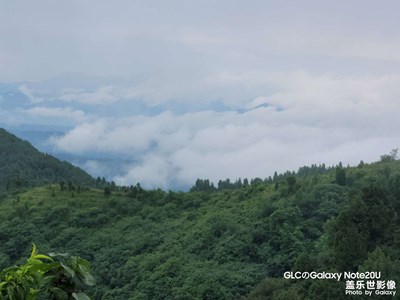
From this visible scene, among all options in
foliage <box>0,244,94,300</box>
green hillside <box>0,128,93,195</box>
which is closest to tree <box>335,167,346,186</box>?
foliage <box>0,244,94,300</box>

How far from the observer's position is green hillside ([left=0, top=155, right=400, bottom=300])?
29828 millimetres

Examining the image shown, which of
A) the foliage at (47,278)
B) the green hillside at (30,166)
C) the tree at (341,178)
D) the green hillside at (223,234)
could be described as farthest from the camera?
the green hillside at (30,166)

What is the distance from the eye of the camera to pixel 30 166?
123938 millimetres

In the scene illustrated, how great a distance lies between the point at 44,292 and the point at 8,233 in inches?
2646

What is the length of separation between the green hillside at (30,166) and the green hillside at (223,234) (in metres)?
33.3

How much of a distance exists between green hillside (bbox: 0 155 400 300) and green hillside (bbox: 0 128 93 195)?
33325 mm

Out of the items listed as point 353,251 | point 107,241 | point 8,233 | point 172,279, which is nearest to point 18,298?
point 353,251

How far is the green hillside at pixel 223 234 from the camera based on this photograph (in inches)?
1174

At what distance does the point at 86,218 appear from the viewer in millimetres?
69438

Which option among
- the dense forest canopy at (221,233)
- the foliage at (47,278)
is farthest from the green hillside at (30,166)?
the foliage at (47,278)

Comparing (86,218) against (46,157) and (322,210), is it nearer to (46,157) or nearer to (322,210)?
(322,210)

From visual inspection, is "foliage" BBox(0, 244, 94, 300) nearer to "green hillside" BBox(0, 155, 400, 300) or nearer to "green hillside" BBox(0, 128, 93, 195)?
"green hillside" BBox(0, 155, 400, 300)

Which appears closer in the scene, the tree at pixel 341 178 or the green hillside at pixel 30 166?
the tree at pixel 341 178

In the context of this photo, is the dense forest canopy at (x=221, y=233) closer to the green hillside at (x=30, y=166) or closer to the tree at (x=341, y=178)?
the tree at (x=341, y=178)
